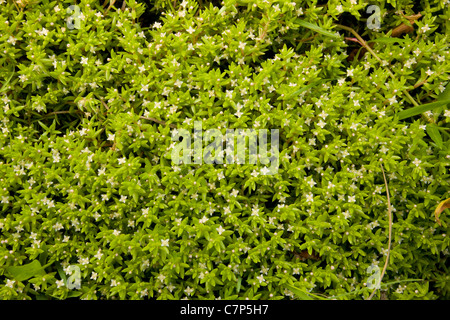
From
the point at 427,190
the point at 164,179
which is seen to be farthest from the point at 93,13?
the point at 427,190

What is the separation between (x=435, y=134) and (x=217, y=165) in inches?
57.1

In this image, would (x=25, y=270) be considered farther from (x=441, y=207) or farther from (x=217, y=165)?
(x=441, y=207)

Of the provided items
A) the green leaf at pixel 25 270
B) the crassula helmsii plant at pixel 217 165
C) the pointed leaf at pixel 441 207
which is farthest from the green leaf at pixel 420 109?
the green leaf at pixel 25 270

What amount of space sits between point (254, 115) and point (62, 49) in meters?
1.48

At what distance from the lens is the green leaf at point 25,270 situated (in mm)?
2641

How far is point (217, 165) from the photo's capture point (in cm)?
267

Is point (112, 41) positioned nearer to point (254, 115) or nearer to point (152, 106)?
point (152, 106)

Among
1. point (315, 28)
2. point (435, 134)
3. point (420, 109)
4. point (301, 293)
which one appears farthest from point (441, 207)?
point (315, 28)

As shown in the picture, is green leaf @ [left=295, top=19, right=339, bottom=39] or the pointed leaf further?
green leaf @ [left=295, top=19, right=339, bottom=39]

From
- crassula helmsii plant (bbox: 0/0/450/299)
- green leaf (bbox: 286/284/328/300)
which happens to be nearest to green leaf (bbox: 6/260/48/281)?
crassula helmsii plant (bbox: 0/0/450/299)

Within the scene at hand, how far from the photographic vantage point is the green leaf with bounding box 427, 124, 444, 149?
8.70ft

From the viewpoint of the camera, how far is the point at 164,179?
A: 257 centimetres

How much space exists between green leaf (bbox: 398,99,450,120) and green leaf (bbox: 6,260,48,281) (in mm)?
2581

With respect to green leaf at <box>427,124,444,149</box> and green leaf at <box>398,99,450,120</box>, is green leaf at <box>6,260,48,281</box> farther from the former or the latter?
green leaf at <box>427,124,444,149</box>
